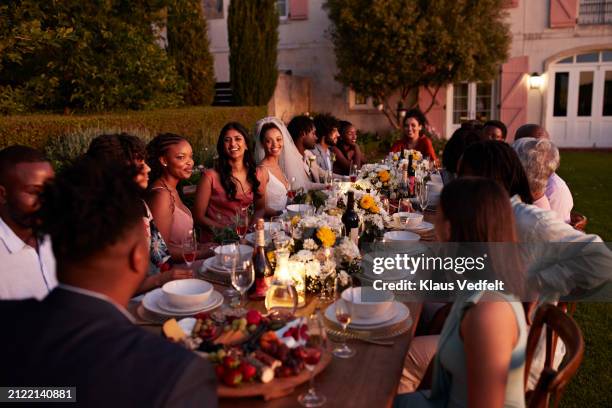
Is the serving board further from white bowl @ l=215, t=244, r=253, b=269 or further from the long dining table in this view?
white bowl @ l=215, t=244, r=253, b=269

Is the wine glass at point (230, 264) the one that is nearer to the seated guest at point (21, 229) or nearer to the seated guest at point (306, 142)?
the seated guest at point (21, 229)

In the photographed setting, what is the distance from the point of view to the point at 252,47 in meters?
13.7

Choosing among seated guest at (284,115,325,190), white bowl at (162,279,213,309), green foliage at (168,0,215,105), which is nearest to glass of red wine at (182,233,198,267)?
white bowl at (162,279,213,309)

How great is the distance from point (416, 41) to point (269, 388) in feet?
44.3

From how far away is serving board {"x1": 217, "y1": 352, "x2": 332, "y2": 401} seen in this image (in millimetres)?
1605

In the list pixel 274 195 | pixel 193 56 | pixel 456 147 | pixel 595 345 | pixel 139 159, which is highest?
pixel 193 56

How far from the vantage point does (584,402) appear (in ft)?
11.0

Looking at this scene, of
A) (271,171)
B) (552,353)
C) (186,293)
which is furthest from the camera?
(271,171)

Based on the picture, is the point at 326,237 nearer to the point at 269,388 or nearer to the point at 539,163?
the point at 269,388

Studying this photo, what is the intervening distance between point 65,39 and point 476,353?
826cm

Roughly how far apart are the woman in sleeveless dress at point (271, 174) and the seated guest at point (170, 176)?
1.16 m

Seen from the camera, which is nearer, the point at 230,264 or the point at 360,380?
the point at 360,380

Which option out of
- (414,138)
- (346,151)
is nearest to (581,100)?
(414,138)

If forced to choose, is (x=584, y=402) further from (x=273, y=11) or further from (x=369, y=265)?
(x=273, y=11)
